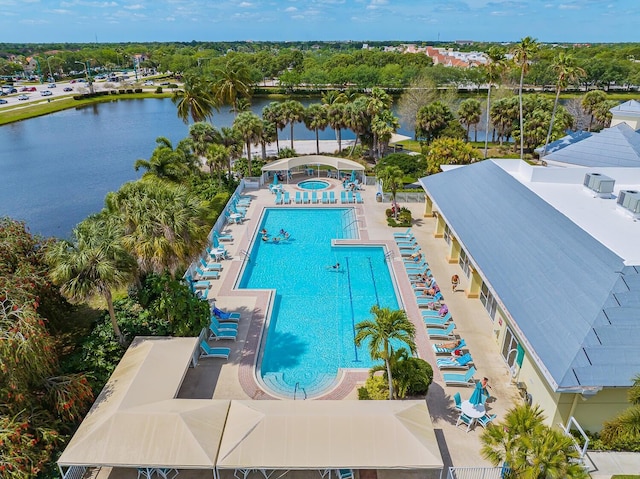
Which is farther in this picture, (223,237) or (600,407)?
(223,237)

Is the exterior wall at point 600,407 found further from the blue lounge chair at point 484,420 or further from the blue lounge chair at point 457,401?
the blue lounge chair at point 457,401

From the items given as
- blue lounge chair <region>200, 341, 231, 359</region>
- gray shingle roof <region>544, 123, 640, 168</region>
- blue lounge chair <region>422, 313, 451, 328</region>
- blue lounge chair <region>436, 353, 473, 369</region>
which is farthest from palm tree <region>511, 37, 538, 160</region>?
blue lounge chair <region>200, 341, 231, 359</region>

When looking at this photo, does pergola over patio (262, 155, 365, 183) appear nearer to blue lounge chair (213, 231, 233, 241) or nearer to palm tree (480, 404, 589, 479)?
blue lounge chair (213, 231, 233, 241)

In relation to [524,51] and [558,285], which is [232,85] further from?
[558,285]

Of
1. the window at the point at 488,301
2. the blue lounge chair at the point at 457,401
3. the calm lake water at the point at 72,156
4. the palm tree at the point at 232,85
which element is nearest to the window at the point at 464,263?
the window at the point at 488,301

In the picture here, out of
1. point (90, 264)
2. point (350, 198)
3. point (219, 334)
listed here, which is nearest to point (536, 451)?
point (219, 334)
